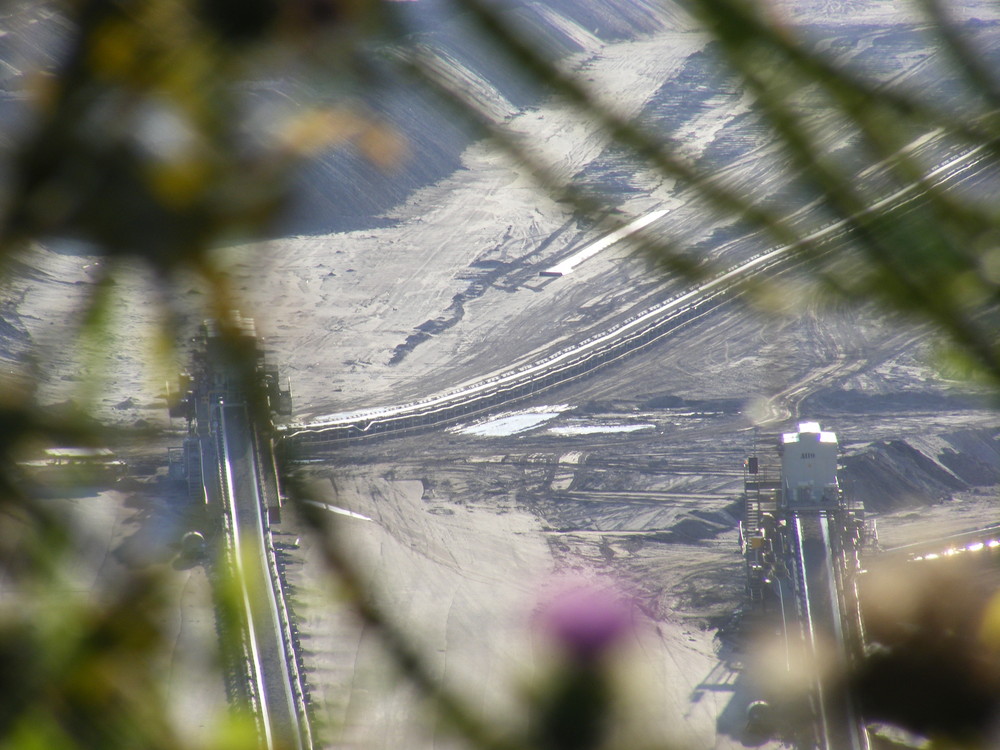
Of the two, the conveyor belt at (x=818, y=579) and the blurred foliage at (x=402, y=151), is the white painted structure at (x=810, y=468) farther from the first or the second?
the blurred foliage at (x=402, y=151)

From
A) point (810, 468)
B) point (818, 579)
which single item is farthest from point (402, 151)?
point (810, 468)

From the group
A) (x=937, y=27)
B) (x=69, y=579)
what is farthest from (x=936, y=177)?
(x=69, y=579)

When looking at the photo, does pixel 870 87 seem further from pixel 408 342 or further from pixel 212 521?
pixel 408 342

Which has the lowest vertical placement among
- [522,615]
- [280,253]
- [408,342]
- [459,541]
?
[522,615]

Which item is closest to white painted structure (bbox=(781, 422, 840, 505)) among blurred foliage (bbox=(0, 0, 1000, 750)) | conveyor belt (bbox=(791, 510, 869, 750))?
conveyor belt (bbox=(791, 510, 869, 750))

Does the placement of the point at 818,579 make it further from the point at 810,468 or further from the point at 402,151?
the point at 402,151

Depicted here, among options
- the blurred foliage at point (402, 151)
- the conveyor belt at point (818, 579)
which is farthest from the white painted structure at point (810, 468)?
the blurred foliage at point (402, 151)

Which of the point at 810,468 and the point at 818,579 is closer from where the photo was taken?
the point at 818,579

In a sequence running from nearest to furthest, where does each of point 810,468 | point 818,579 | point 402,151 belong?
point 402,151 < point 818,579 < point 810,468
